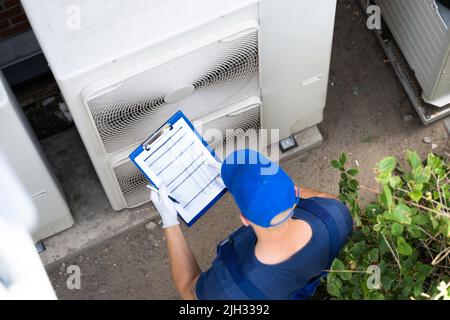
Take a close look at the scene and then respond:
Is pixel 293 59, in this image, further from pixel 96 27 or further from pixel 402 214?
pixel 402 214

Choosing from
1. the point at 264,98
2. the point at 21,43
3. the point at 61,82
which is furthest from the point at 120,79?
the point at 21,43

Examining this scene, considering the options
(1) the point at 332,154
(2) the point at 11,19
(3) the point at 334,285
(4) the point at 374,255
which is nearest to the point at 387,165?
(4) the point at 374,255

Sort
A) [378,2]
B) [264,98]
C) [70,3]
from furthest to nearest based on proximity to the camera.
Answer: [378,2], [264,98], [70,3]

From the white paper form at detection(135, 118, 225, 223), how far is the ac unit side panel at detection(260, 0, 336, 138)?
0.48 metres

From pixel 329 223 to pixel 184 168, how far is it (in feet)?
2.44

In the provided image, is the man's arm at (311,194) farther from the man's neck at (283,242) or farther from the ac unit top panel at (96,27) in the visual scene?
the ac unit top panel at (96,27)

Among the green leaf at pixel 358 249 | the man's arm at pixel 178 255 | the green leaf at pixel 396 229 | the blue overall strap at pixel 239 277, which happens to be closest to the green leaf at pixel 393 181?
the green leaf at pixel 396 229

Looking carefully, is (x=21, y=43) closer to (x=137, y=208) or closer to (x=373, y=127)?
(x=137, y=208)

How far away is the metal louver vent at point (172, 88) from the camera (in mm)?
2869

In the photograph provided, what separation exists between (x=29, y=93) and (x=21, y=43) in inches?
10.6

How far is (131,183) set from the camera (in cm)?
350

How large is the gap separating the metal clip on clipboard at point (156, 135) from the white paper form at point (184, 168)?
0.01 metres

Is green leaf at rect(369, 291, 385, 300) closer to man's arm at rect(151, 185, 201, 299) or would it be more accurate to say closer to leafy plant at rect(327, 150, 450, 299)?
leafy plant at rect(327, 150, 450, 299)
